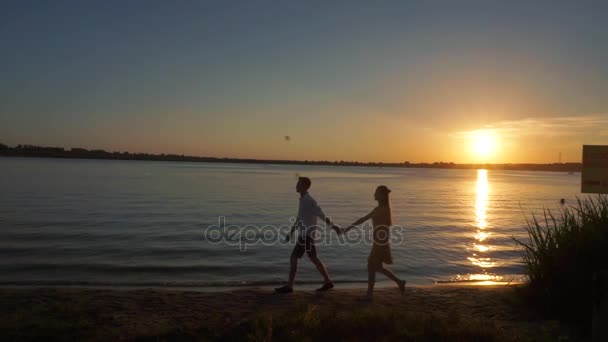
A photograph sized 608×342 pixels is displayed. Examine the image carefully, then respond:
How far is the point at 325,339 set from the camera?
521 cm

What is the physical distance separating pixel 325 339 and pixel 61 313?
12.1 ft

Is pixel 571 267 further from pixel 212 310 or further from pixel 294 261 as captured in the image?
pixel 212 310

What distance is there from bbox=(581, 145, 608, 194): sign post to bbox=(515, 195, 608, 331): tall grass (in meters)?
0.41

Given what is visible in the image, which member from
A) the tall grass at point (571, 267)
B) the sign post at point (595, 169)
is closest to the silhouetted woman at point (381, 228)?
the tall grass at point (571, 267)

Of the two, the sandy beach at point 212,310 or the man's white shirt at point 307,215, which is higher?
the man's white shirt at point 307,215

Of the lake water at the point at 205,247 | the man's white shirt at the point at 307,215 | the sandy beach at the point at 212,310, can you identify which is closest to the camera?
the sandy beach at the point at 212,310

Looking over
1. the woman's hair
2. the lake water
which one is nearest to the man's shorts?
the woman's hair

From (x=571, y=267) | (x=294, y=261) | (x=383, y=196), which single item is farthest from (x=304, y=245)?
(x=571, y=267)

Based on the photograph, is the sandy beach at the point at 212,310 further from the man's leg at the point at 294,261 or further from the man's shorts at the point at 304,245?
the man's shorts at the point at 304,245

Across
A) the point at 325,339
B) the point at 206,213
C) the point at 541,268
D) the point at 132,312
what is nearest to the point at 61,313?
the point at 132,312

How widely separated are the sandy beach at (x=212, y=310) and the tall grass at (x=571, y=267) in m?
0.33

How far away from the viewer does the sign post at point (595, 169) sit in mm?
6750

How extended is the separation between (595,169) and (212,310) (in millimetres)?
6083

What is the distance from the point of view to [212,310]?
683 centimetres
